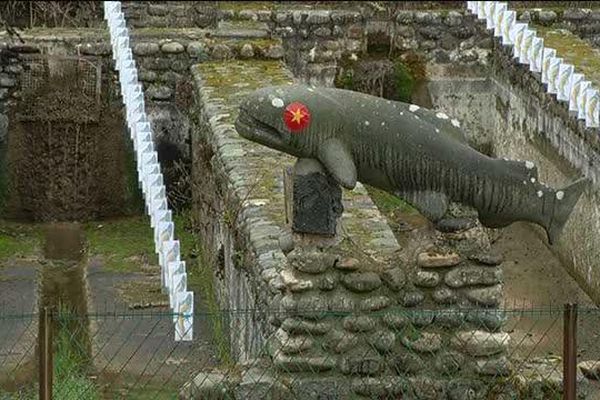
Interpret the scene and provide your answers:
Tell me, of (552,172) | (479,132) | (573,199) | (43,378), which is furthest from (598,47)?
(43,378)

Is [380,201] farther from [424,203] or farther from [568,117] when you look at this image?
[424,203]

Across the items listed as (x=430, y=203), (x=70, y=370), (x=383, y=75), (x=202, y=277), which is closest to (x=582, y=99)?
(x=202, y=277)

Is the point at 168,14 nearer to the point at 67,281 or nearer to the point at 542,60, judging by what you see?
the point at 542,60

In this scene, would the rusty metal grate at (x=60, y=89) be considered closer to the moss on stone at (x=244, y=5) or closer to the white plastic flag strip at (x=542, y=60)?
the moss on stone at (x=244, y=5)

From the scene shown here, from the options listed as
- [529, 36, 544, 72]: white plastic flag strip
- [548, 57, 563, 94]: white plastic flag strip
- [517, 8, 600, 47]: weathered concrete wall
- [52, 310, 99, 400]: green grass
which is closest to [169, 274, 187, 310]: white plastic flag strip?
[52, 310, 99, 400]: green grass

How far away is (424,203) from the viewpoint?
959 centimetres

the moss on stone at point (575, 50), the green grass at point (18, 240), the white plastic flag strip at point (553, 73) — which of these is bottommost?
the green grass at point (18, 240)

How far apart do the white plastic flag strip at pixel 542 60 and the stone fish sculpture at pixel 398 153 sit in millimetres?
4815

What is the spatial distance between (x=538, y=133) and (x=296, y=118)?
23.6 feet

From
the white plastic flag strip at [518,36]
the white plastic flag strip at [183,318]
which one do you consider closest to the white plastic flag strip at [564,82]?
the white plastic flag strip at [518,36]

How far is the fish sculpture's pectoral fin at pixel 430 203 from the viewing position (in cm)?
955

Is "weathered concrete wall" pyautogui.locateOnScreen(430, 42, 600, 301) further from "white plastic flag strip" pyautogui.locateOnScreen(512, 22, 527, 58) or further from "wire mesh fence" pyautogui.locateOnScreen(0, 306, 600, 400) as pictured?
"wire mesh fence" pyautogui.locateOnScreen(0, 306, 600, 400)

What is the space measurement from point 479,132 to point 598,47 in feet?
4.66

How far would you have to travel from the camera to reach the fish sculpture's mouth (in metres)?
9.46
